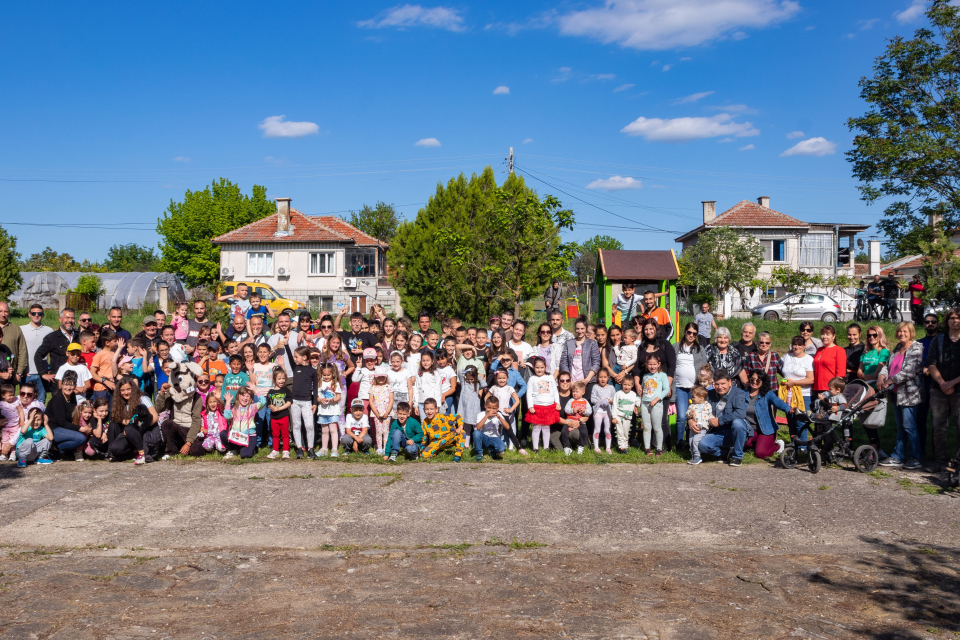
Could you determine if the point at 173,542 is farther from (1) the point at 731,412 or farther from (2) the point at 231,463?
(1) the point at 731,412

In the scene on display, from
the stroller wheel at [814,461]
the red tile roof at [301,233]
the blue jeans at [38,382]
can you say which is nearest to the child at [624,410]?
the stroller wheel at [814,461]

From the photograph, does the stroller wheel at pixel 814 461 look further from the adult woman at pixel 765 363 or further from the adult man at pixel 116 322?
the adult man at pixel 116 322

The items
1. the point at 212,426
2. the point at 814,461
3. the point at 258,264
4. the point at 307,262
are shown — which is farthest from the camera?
the point at 258,264

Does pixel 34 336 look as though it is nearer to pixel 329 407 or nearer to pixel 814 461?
pixel 329 407

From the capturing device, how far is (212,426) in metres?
9.05

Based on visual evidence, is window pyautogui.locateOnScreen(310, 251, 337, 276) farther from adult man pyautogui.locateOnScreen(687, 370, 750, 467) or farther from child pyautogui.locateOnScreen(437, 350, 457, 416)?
adult man pyautogui.locateOnScreen(687, 370, 750, 467)

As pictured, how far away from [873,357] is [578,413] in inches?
154

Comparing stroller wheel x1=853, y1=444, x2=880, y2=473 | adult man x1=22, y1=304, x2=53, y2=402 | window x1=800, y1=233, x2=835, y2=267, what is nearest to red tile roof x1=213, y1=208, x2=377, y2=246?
window x1=800, y1=233, x2=835, y2=267

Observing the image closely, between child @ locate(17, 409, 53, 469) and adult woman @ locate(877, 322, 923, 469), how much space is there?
34.2ft

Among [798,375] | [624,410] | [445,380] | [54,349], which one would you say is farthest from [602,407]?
[54,349]

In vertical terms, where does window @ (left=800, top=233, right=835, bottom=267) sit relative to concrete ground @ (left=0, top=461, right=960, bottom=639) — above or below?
above

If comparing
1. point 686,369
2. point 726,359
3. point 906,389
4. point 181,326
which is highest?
point 181,326

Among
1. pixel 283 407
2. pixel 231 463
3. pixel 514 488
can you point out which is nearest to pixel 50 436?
pixel 231 463

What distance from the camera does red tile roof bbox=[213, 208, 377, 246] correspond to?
38.5 meters
